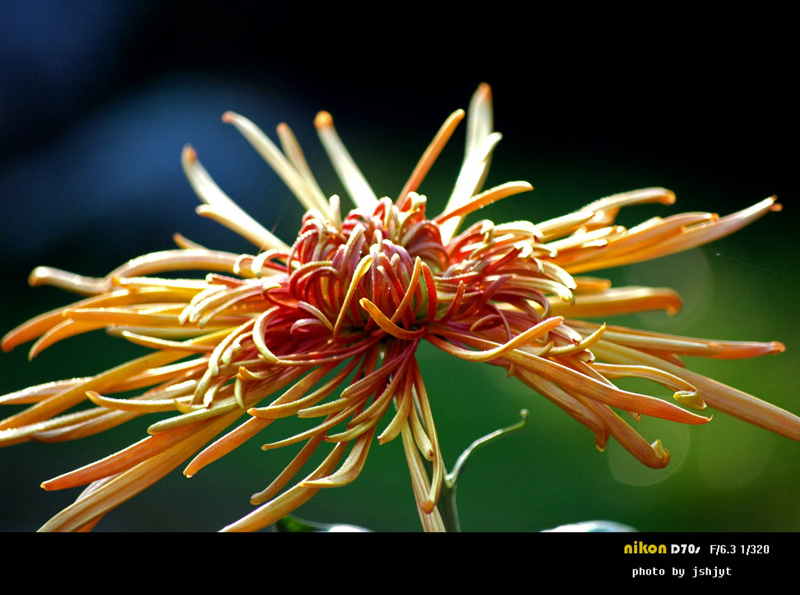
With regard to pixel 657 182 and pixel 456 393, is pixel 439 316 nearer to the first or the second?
pixel 456 393

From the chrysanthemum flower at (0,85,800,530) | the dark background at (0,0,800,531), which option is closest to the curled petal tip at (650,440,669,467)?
the chrysanthemum flower at (0,85,800,530)

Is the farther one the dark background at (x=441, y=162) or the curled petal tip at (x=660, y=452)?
the dark background at (x=441, y=162)

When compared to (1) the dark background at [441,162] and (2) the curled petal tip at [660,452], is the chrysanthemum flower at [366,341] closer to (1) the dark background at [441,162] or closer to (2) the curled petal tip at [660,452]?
(2) the curled petal tip at [660,452]

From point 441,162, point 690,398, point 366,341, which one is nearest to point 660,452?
point 690,398

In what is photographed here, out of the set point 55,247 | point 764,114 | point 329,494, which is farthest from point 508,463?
point 55,247

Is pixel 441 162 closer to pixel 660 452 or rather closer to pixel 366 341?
pixel 366 341

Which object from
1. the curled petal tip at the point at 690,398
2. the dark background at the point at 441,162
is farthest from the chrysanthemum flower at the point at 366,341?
the dark background at the point at 441,162
